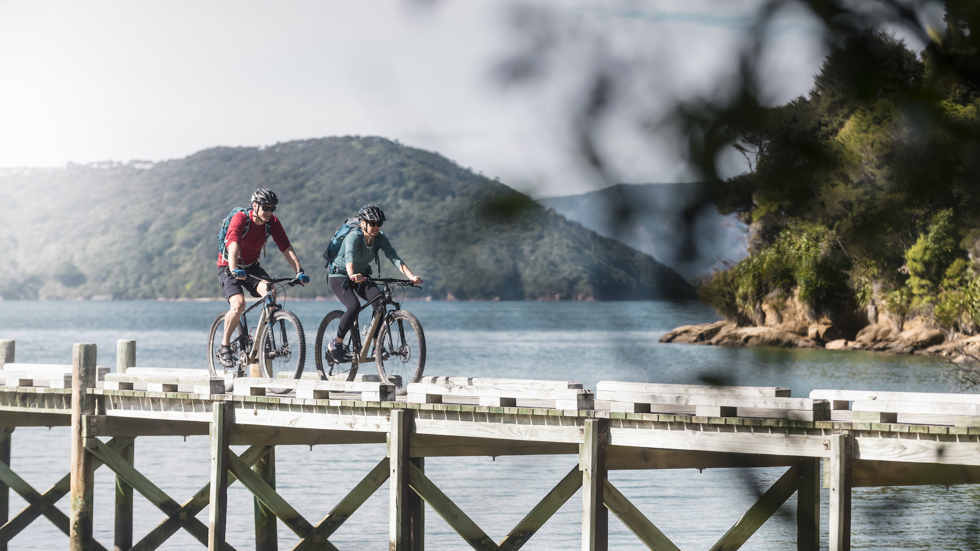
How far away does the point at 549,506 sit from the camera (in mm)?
9172

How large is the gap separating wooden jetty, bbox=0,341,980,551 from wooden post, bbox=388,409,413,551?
0.05ft

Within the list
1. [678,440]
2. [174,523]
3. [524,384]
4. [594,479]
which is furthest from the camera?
[174,523]

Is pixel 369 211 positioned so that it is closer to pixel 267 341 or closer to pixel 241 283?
pixel 241 283

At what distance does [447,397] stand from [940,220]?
8573mm

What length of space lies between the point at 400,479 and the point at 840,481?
3.91 m

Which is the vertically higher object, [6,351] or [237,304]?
[237,304]

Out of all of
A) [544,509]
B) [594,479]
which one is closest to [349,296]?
[544,509]

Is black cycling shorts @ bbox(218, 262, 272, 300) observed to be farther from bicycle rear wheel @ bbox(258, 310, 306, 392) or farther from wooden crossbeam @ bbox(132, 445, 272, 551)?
wooden crossbeam @ bbox(132, 445, 272, 551)

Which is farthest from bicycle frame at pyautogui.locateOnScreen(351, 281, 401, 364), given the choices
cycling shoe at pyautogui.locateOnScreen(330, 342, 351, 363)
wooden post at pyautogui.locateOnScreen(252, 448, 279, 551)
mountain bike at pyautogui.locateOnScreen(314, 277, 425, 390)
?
wooden post at pyautogui.locateOnScreen(252, 448, 279, 551)

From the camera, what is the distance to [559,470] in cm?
650

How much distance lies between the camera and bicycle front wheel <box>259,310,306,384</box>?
33.3 ft

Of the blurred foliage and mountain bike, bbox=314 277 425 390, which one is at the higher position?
the blurred foliage

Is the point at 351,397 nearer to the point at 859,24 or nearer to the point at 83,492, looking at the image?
the point at 83,492

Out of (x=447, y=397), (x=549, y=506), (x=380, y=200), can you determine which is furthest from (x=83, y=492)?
(x=380, y=200)
